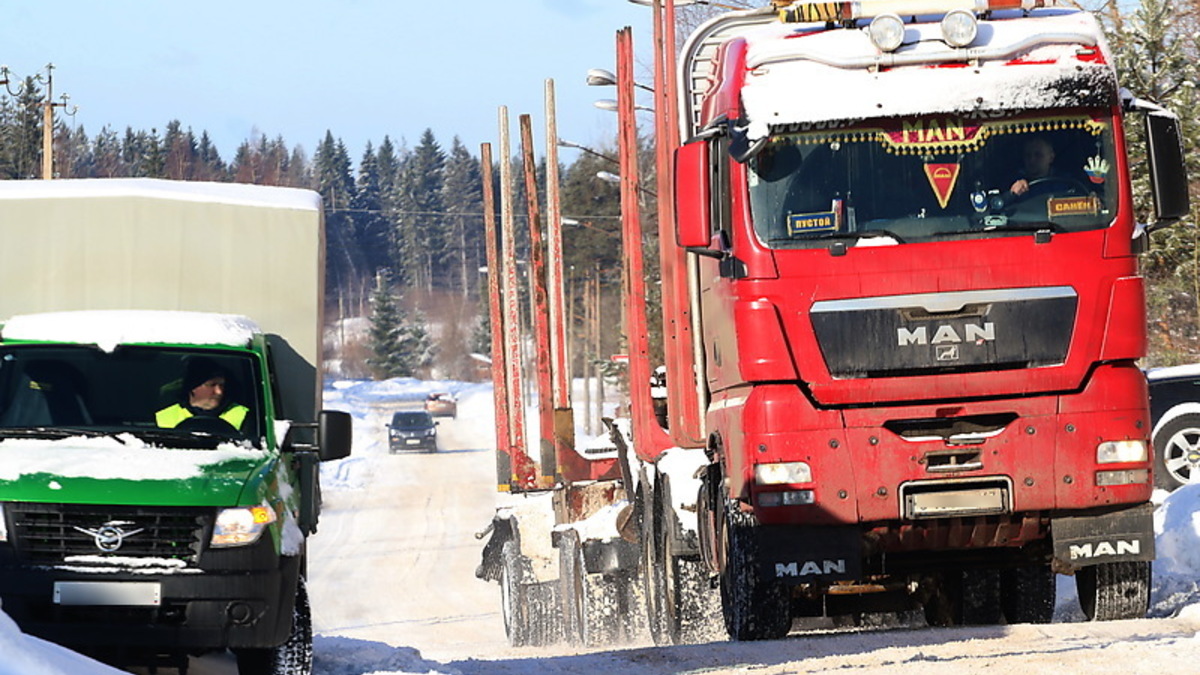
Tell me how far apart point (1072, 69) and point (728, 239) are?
2.19 metres

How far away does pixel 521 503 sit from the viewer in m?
22.0

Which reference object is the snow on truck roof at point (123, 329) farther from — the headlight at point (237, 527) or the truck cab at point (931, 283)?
the truck cab at point (931, 283)

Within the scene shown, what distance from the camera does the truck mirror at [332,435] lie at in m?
10.4

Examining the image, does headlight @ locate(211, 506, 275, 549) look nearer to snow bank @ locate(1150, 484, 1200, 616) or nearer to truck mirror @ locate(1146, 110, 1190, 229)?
truck mirror @ locate(1146, 110, 1190, 229)

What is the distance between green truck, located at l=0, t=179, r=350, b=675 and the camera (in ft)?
30.6

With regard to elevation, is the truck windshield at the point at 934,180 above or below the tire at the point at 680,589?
above

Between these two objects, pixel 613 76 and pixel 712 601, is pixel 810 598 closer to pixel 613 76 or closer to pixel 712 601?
pixel 712 601

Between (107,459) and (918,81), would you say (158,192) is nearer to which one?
(107,459)

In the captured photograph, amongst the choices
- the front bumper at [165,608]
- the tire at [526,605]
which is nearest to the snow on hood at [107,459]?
the front bumper at [165,608]

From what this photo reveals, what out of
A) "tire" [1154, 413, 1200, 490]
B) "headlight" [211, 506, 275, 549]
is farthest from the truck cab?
"tire" [1154, 413, 1200, 490]

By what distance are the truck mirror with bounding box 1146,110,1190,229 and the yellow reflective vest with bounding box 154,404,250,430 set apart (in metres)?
5.26

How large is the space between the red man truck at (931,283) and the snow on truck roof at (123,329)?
8.96ft

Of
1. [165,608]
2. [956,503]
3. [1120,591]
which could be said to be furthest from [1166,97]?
[165,608]

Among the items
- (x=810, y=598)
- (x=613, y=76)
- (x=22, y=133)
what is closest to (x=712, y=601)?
(x=810, y=598)
